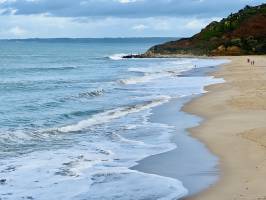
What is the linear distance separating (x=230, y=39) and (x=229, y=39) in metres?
0.70

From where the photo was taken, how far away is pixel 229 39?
101 metres

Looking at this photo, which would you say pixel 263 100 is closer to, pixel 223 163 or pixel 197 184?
pixel 223 163

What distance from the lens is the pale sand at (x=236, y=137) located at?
1120 centimetres

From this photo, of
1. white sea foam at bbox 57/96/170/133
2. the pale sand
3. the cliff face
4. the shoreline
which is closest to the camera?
the pale sand

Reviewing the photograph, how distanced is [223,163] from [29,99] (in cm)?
1958

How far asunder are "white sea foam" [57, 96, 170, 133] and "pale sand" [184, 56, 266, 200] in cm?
217

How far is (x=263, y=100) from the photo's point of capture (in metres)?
25.7

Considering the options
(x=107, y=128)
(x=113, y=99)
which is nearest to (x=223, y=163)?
(x=107, y=128)

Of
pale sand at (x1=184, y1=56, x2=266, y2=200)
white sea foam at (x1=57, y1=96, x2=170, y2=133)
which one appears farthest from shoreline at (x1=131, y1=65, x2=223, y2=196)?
white sea foam at (x1=57, y1=96, x2=170, y2=133)

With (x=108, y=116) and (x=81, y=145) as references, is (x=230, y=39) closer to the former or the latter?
(x=108, y=116)

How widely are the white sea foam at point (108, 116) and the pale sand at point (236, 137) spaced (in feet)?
7.13

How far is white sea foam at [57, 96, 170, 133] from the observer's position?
20.8 meters

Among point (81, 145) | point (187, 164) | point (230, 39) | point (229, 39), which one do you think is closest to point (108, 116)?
point (81, 145)

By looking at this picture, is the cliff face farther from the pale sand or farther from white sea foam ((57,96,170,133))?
white sea foam ((57,96,170,133))
